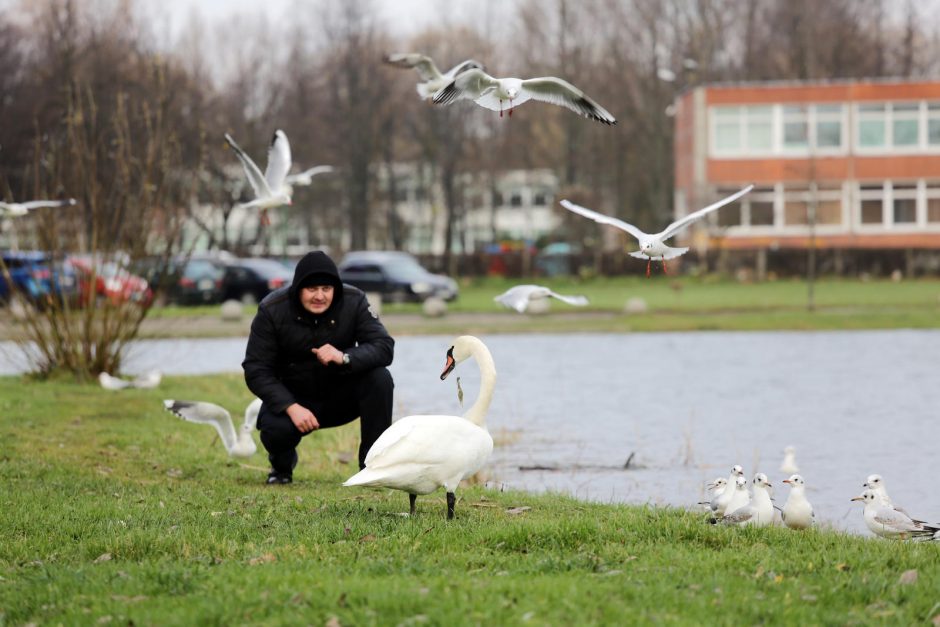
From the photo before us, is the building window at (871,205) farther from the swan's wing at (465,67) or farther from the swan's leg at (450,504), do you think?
the swan's leg at (450,504)

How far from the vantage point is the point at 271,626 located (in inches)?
210

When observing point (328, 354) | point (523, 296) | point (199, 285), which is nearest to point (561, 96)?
point (523, 296)

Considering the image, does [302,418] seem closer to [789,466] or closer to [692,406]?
[789,466]

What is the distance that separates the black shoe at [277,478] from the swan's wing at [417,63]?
128 inches

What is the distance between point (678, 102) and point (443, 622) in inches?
2471

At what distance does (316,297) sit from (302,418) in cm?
81

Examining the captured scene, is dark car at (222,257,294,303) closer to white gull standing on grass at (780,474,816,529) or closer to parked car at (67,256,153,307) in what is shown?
parked car at (67,256,153,307)

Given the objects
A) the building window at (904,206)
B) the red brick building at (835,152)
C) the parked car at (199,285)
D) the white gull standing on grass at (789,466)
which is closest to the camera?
the white gull standing on grass at (789,466)

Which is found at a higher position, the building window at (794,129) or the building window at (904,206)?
Result: the building window at (794,129)

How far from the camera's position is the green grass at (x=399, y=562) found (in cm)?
561

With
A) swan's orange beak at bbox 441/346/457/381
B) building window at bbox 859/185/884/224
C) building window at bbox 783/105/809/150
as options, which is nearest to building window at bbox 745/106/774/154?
building window at bbox 783/105/809/150

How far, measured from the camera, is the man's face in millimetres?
8906

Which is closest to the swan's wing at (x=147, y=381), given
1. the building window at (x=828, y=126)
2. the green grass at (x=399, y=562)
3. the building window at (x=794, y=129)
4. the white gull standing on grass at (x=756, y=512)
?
the green grass at (x=399, y=562)

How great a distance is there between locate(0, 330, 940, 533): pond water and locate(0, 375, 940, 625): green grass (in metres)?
2.61
